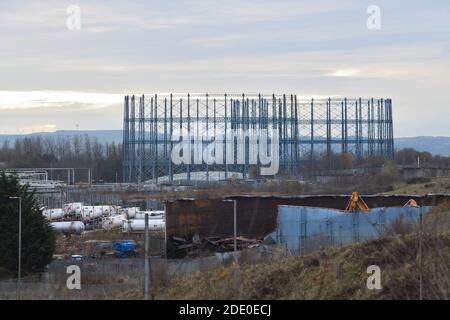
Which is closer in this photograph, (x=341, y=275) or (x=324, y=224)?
(x=341, y=275)

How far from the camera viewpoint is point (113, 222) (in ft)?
123

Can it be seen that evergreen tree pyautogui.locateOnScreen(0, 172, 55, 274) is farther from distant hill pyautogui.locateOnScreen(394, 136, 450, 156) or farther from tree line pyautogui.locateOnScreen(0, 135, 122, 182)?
distant hill pyautogui.locateOnScreen(394, 136, 450, 156)

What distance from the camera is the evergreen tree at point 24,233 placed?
22219mm

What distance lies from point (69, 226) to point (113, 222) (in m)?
1.71

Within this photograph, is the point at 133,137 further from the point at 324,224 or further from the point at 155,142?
the point at 324,224

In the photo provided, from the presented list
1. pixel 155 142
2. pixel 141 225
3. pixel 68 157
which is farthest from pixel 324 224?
pixel 68 157

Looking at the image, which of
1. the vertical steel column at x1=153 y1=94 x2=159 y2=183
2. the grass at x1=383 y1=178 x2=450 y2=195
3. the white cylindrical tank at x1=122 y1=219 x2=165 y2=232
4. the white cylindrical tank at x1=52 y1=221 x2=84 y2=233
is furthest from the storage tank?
the vertical steel column at x1=153 y1=94 x2=159 y2=183

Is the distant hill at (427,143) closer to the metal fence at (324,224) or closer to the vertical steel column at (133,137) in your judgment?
the vertical steel column at (133,137)

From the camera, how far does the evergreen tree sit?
22.2 m

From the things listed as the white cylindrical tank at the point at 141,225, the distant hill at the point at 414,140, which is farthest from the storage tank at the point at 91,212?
the distant hill at the point at 414,140

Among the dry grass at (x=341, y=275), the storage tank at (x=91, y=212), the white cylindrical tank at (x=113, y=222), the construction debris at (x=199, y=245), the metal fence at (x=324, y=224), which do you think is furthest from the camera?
the storage tank at (x=91, y=212)

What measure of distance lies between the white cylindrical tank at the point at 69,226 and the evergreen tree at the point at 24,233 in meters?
12.6

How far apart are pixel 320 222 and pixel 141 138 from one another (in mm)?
35040

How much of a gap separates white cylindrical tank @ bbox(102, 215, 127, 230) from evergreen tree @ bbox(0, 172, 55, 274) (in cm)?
1329
